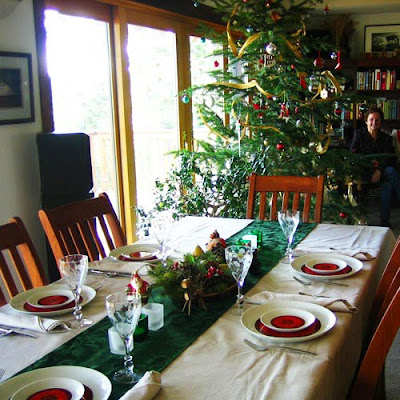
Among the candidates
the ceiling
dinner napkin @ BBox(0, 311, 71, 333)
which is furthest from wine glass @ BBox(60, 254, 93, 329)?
the ceiling

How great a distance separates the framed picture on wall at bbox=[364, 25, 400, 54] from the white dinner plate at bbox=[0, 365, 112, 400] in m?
6.36

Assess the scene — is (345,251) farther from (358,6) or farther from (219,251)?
(358,6)

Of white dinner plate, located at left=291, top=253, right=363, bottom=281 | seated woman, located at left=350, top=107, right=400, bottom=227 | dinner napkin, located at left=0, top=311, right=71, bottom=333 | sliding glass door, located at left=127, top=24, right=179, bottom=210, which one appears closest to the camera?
dinner napkin, located at left=0, top=311, right=71, bottom=333

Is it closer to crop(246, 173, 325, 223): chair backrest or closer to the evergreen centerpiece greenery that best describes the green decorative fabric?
the evergreen centerpiece greenery

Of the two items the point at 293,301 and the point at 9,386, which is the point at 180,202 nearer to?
the point at 293,301

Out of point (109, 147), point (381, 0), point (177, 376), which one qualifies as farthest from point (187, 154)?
point (381, 0)

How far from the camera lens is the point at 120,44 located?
3.74m

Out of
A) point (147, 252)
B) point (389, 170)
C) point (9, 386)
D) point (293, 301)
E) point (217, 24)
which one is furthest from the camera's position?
point (389, 170)

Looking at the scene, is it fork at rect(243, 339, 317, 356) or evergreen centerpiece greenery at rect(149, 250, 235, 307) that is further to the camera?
evergreen centerpiece greenery at rect(149, 250, 235, 307)

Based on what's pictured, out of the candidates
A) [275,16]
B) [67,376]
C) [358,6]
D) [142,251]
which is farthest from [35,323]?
[358,6]

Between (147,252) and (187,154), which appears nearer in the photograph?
(147,252)

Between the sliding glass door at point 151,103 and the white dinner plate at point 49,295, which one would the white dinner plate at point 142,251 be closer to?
the white dinner plate at point 49,295

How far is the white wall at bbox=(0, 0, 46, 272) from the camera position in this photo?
8.98 ft

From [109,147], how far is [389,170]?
3052 mm
